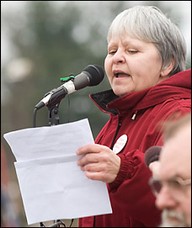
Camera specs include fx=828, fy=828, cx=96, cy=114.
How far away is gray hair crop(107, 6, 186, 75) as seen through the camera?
3.61 meters

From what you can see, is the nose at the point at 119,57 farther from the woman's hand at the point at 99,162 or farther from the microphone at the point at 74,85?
the woman's hand at the point at 99,162

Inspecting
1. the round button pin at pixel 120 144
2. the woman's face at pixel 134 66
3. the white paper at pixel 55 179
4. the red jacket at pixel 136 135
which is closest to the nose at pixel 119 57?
the woman's face at pixel 134 66

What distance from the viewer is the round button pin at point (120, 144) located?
3467 millimetres

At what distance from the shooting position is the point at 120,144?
11.5 ft

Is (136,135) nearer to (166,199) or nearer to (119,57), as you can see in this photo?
(119,57)

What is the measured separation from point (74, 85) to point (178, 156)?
1.25 meters

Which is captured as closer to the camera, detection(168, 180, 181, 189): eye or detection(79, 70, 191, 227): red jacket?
detection(168, 180, 181, 189): eye

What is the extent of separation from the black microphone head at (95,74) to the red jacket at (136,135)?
12cm

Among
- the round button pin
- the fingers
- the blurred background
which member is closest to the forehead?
the fingers

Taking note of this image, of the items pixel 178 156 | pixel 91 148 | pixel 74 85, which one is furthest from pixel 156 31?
pixel 178 156

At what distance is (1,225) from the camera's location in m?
2.40

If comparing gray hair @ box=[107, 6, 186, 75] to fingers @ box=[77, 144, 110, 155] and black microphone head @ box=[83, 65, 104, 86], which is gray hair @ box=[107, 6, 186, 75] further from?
fingers @ box=[77, 144, 110, 155]

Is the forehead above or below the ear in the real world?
above

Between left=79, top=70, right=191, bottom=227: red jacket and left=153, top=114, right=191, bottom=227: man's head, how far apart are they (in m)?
0.72
